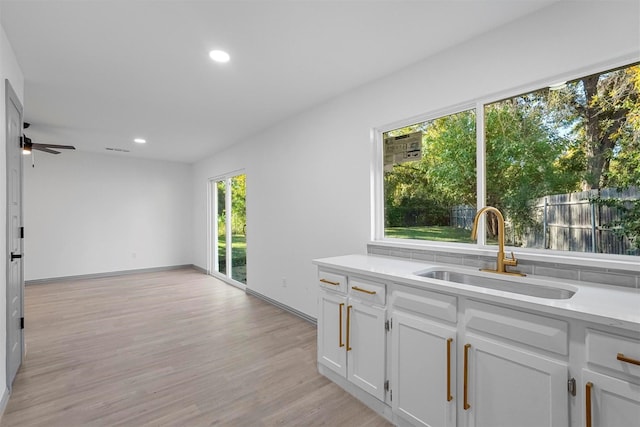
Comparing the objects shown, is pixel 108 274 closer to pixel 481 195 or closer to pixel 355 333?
pixel 355 333

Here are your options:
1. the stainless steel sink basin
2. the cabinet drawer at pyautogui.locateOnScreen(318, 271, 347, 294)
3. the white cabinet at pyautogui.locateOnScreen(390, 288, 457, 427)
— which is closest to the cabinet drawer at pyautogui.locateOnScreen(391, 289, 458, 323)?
the white cabinet at pyautogui.locateOnScreen(390, 288, 457, 427)

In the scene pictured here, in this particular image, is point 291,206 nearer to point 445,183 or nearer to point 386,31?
point 445,183

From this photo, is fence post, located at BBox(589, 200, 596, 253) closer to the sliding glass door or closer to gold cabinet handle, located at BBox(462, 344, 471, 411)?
gold cabinet handle, located at BBox(462, 344, 471, 411)

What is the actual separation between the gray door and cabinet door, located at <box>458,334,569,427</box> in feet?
10.0

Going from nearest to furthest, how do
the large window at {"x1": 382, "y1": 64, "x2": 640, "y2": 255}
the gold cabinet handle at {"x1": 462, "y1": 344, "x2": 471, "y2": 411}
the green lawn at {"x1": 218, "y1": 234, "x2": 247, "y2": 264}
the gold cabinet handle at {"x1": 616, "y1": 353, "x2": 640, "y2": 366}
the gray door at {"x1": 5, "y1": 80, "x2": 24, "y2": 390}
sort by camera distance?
1. the gold cabinet handle at {"x1": 616, "y1": 353, "x2": 640, "y2": 366}
2. the gold cabinet handle at {"x1": 462, "y1": 344, "x2": 471, "y2": 411}
3. the large window at {"x1": 382, "y1": 64, "x2": 640, "y2": 255}
4. the gray door at {"x1": 5, "y1": 80, "x2": 24, "y2": 390}
5. the green lawn at {"x1": 218, "y1": 234, "x2": 247, "y2": 264}

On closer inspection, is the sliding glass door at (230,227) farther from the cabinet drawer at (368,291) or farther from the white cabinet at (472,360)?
the white cabinet at (472,360)

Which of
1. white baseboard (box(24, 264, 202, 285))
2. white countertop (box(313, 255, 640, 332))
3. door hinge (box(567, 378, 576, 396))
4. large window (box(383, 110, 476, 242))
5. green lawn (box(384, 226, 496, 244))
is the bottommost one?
white baseboard (box(24, 264, 202, 285))

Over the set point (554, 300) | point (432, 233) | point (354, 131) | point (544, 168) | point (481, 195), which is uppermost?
point (354, 131)

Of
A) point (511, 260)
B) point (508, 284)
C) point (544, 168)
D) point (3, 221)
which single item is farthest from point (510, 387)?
point (3, 221)

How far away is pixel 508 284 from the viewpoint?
6.03ft

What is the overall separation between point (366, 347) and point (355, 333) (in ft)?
0.40

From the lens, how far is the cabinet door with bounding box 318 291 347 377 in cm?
222

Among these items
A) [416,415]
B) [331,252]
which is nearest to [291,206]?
[331,252]

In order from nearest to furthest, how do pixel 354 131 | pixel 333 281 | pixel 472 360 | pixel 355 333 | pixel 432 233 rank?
1. pixel 472 360
2. pixel 355 333
3. pixel 333 281
4. pixel 432 233
5. pixel 354 131
